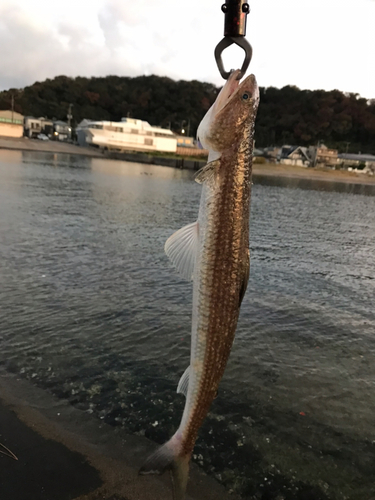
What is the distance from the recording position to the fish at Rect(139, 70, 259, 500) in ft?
8.64

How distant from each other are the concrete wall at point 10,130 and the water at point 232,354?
9243 centimetres

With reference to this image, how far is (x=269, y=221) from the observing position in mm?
23250

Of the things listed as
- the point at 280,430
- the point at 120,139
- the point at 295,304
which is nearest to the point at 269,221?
the point at 295,304

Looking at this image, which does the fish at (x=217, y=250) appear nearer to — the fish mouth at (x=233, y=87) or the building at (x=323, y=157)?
the fish mouth at (x=233, y=87)

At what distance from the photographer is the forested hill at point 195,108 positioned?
158000 millimetres

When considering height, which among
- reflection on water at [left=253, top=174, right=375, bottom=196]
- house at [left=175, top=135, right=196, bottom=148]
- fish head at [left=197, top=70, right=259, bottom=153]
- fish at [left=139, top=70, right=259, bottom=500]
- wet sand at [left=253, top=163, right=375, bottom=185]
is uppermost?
house at [left=175, top=135, right=196, bottom=148]

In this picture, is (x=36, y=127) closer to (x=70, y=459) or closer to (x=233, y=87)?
(x=70, y=459)

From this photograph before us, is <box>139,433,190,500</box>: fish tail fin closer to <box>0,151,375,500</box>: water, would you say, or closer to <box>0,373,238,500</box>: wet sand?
<box>0,373,238,500</box>: wet sand

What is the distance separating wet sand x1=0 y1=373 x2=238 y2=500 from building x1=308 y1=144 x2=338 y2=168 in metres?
139

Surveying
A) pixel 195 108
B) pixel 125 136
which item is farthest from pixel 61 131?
pixel 195 108

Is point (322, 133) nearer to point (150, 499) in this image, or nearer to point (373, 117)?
point (373, 117)

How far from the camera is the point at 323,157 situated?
133m

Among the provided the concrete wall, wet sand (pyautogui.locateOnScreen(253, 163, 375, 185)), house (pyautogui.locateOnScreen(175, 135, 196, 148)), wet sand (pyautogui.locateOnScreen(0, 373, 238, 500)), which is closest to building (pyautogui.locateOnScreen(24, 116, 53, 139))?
the concrete wall

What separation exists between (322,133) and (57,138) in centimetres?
11540
